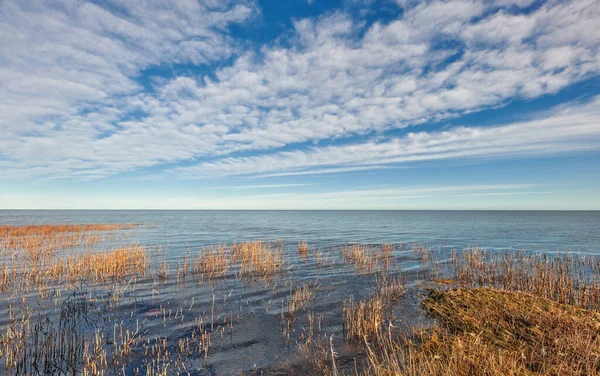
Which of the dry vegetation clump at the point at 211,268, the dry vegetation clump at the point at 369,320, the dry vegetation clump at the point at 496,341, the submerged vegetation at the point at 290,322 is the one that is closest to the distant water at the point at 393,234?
the dry vegetation clump at the point at 211,268

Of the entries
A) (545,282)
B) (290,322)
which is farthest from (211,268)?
(545,282)

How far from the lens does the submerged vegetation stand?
21.9 feet

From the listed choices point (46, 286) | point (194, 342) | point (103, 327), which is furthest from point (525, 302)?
point (46, 286)

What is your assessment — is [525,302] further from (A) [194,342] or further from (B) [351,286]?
(A) [194,342]

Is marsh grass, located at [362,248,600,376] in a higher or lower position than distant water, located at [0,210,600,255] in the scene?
higher

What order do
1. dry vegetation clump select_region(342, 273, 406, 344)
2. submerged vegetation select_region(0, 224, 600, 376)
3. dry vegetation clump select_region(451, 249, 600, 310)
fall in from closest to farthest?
submerged vegetation select_region(0, 224, 600, 376)
dry vegetation clump select_region(342, 273, 406, 344)
dry vegetation clump select_region(451, 249, 600, 310)

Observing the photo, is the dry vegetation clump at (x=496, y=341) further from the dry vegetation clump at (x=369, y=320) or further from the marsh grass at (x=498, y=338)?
the dry vegetation clump at (x=369, y=320)

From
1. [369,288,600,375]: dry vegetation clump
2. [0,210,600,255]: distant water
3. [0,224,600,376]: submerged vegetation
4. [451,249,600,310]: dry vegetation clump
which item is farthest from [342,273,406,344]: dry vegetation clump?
[0,210,600,255]: distant water

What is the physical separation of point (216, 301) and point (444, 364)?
961cm

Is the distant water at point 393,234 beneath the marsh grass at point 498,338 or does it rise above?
beneath

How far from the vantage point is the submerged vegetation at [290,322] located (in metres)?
6.66

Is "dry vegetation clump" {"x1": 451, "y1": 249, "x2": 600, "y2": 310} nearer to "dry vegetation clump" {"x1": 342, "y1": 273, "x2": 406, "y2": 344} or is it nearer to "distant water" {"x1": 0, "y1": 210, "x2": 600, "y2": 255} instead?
"dry vegetation clump" {"x1": 342, "y1": 273, "x2": 406, "y2": 344}

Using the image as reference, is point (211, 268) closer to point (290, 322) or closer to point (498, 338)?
point (290, 322)

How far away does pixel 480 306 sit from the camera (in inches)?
387
